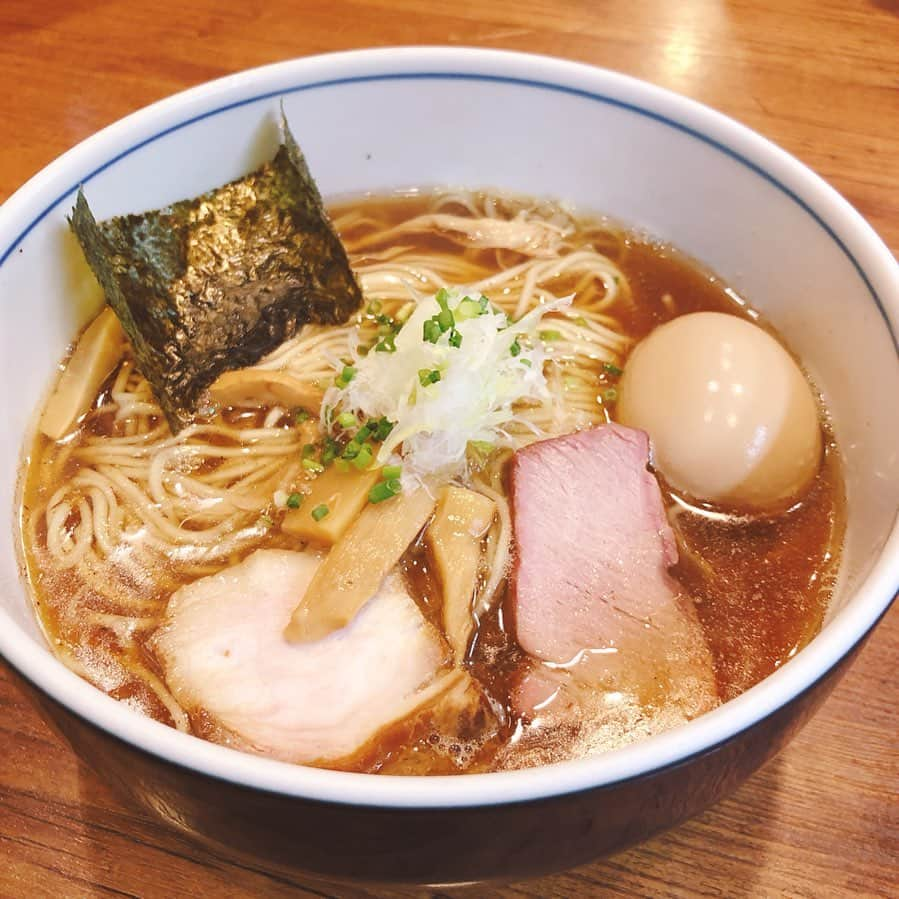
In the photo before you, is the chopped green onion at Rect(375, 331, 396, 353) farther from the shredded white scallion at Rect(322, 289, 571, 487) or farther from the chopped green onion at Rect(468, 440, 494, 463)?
the chopped green onion at Rect(468, 440, 494, 463)

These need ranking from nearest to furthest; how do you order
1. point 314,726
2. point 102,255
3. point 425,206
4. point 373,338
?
point 314,726, point 102,255, point 373,338, point 425,206

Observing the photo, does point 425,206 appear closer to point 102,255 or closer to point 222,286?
point 222,286

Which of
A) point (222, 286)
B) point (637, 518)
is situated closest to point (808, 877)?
point (637, 518)

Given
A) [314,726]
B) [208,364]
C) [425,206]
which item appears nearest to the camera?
[314,726]

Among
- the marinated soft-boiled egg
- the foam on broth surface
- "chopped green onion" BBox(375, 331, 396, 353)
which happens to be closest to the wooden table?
the foam on broth surface

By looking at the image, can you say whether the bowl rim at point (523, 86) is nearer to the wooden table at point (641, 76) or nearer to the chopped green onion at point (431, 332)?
the wooden table at point (641, 76)

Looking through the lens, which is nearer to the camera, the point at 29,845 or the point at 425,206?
the point at 29,845

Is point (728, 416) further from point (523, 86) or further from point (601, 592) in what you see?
point (523, 86)
